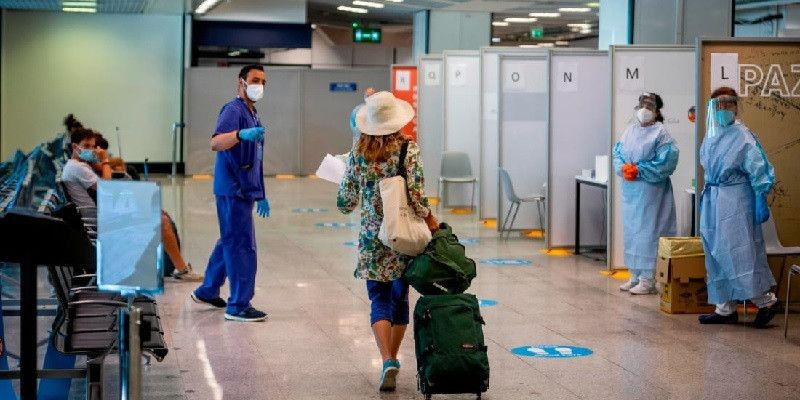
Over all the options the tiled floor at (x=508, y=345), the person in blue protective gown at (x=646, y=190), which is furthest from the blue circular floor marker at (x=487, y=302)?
the person in blue protective gown at (x=646, y=190)

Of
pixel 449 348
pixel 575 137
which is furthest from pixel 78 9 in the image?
pixel 449 348

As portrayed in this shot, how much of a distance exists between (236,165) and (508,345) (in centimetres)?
197

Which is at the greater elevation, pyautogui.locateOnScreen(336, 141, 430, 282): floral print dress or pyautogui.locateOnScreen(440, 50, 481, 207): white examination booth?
pyautogui.locateOnScreen(440, 50, 481, 207): white examination booth

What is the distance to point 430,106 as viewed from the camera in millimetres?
16281

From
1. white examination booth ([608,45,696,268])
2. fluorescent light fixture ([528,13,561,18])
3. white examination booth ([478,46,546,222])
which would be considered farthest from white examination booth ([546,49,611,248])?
fluorescent light fixture ([528,13,561,18])

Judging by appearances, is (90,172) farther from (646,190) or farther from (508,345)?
(646,190)

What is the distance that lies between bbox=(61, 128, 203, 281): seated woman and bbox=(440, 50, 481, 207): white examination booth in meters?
6.40

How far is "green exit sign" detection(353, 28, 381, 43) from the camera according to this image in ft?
85.1

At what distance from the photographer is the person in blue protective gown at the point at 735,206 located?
7.61 m

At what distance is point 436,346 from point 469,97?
10.1 m

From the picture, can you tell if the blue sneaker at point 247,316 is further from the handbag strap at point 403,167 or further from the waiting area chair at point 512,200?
the waiting area chair at point 512,200

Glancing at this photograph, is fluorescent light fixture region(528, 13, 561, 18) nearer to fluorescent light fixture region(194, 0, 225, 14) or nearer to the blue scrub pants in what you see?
fluorescent light fixture region(194, 0, 225, 14)

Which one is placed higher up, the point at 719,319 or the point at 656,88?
the point at 656,88

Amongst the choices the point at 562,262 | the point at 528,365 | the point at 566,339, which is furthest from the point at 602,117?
the point at 528,365
